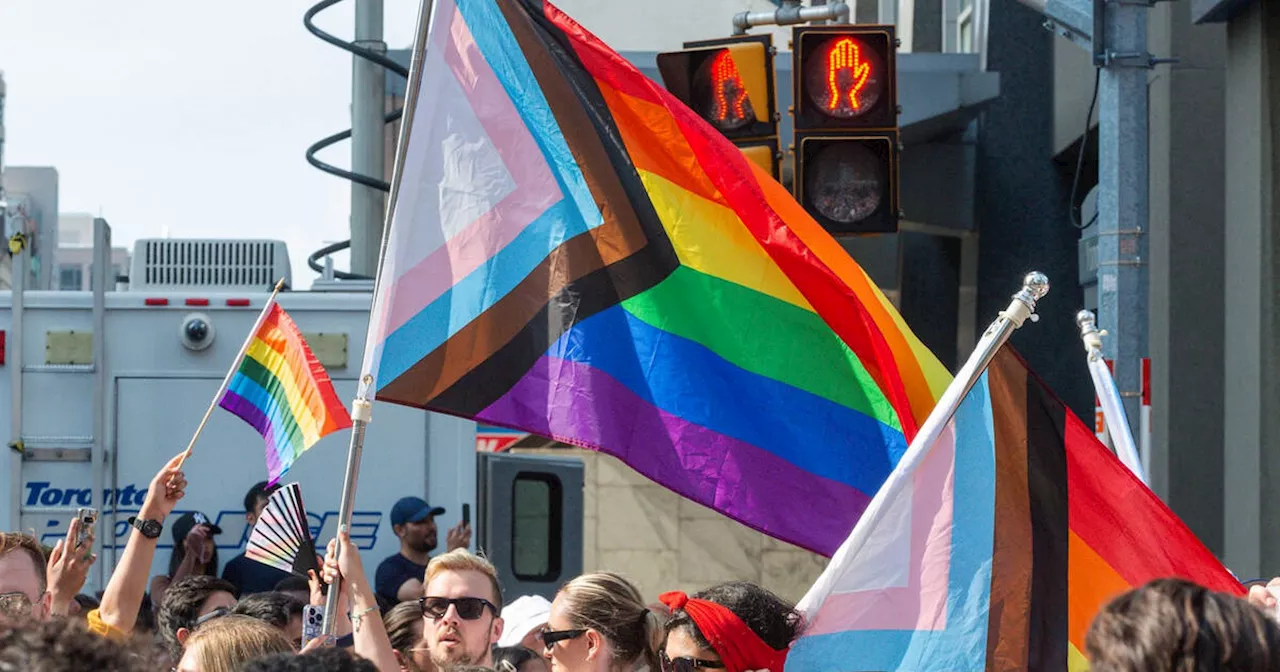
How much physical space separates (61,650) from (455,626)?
324 cm

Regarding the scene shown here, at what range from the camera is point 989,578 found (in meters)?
4.68

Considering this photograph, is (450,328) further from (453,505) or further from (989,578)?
(453,505)

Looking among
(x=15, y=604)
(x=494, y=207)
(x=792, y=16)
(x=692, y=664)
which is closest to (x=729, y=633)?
(x=692, y=664)

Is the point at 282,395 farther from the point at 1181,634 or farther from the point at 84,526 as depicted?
the point at 1181,634

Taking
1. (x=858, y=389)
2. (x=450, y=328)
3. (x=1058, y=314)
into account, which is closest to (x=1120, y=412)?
(x=858, y=389)

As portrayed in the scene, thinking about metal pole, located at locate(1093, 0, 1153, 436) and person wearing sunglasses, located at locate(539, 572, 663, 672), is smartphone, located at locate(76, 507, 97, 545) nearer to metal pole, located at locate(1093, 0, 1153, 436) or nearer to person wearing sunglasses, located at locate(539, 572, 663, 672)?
person wearing sunglasses, located at locate(539, 572, 663, 672)

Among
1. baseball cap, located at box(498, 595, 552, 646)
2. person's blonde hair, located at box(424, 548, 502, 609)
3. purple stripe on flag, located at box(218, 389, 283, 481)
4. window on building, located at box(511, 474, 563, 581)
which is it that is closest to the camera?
person's blonde hair, located at box(424, 548, 502, 609)

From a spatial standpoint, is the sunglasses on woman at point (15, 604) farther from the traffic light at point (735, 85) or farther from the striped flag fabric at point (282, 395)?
the traffic light at point (735, 85)

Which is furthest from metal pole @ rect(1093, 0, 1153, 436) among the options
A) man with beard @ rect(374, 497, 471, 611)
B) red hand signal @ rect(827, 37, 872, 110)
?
man with beard @ rect(374, 497, 471, 611)

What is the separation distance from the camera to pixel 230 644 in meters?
4.44

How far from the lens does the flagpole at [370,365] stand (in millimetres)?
5129

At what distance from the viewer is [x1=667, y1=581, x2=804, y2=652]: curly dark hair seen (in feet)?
15.2

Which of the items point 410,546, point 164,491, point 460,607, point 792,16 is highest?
point 792,16

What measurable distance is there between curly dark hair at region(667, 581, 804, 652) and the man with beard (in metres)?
4.90
